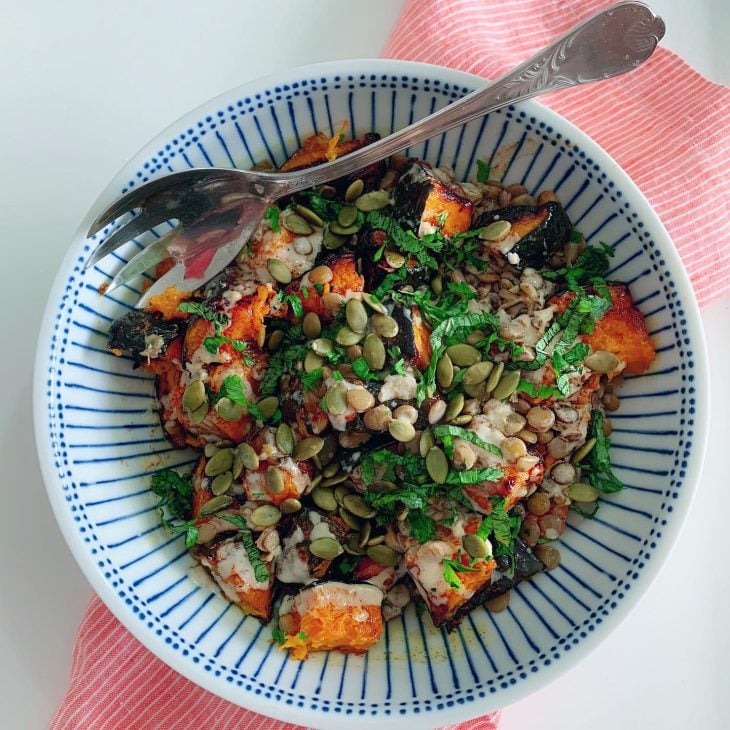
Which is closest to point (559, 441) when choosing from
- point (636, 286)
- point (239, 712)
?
point (636, 286)

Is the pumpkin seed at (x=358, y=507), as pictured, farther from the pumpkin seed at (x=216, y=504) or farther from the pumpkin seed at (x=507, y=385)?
the pumpkin seed at (x=507, y=385)

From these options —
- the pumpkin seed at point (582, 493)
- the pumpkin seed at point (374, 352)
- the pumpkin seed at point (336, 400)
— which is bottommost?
the pumpkin seed at point (582, 493)

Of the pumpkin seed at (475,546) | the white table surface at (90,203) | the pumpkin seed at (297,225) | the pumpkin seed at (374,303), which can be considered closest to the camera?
Answer: the pumpkin seed at (475,546)

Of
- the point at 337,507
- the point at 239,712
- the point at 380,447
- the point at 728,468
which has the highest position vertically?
the point at 380,447

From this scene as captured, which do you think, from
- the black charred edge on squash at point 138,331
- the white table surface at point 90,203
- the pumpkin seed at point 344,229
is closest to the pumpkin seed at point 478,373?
the pumpkin seed at point 344,229

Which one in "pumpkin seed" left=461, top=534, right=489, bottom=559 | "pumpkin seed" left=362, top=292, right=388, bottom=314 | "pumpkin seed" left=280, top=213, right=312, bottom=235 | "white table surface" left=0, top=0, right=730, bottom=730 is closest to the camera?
"pumpkin seed" left=461, top=534, right=489, bottom=559

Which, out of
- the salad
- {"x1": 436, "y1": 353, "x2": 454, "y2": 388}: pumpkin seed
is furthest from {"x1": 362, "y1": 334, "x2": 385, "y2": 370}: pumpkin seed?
{"x1": 436, "y1": 353, "x2": 454, "y2": 388}: pumpkin seed

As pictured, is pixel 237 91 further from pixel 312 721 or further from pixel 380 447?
pixel 312 721

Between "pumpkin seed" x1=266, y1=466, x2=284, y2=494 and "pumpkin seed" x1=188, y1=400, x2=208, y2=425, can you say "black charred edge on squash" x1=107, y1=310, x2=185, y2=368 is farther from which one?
"pumpkin seed" x1=266, y1=466, x2=284, y2=494
